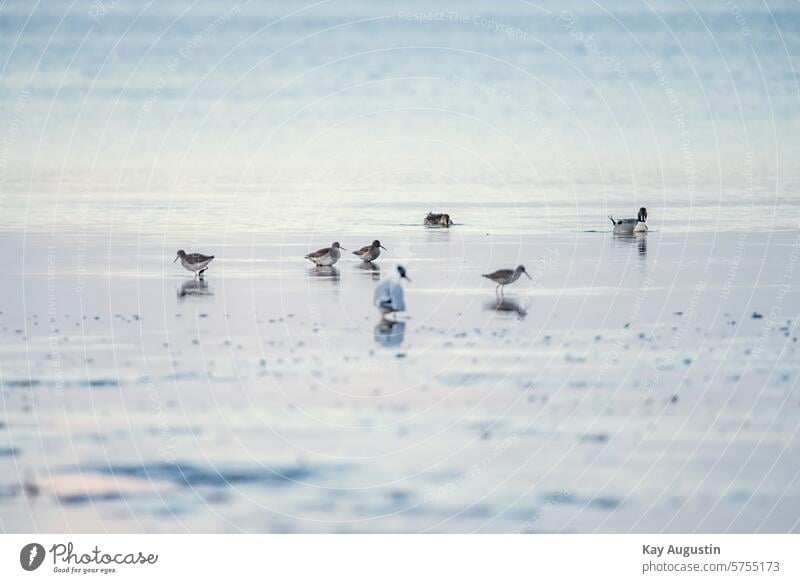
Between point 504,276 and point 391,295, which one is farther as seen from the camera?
point 504,276

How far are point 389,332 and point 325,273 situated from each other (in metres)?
9.54

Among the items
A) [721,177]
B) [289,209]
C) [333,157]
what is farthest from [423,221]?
[333,157]

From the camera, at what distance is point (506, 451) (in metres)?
15.2

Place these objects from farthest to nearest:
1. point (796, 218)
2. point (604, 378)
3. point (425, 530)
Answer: point (796, 218)
point (604, 378)
point (425, 530)

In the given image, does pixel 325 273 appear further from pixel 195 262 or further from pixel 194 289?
pixel 194 289

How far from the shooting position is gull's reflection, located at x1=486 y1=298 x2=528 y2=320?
24.0m

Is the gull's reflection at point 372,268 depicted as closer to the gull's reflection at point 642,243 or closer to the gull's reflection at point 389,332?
the gull's reflection at point 642,243

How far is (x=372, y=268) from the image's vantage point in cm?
3284

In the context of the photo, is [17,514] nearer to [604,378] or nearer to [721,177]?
[604,378]

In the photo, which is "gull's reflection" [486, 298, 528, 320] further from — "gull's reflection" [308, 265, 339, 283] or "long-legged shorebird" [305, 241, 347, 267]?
"long-legged shorebird" [305, 241, 347, 267]

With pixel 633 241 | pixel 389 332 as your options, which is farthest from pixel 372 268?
pixel 389 332

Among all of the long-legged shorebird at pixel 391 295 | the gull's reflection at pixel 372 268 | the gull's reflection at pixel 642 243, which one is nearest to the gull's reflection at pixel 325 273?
the gull's reflection at pixel 372 268

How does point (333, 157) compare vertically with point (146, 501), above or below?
above

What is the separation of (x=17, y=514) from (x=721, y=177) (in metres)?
57.5
